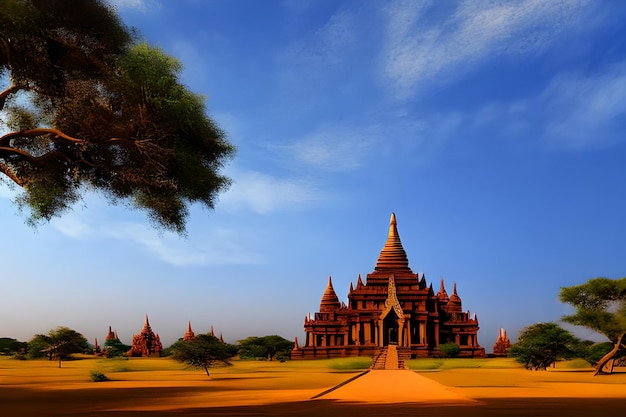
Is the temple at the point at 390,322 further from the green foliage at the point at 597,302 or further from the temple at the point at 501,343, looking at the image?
the green foliage at the point at 597,302

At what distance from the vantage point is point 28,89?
676 inches

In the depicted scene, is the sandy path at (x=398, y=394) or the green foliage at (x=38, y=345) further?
the green foliage at (x=38, y=345)

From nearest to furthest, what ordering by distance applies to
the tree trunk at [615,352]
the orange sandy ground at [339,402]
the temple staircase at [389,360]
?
the orange sandy ground at [339,402] → the tree trunk at [615,352] → the temple staircase at [389,360]

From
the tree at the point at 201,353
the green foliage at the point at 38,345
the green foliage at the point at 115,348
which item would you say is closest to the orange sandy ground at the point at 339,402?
the tree at the point at 201,353

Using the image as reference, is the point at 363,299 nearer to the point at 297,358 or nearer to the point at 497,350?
the point at 297,358

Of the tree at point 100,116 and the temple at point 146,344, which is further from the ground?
the tree at point 100,116

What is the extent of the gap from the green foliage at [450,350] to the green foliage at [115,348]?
39177 mm

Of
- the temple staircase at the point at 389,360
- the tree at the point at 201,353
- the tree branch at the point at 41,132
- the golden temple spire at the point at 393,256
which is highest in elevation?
the golden temple spire at the point at 393,256

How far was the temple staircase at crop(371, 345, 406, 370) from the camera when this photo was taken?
134ft

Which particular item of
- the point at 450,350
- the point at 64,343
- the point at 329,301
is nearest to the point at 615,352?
the point at 450,350

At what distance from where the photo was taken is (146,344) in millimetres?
69750

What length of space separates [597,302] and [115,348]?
59531mm

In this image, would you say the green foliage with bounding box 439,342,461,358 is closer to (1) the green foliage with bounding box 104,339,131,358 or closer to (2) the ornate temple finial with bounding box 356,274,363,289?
(2) the ornate temple finial with bounding box 356,274,363,289

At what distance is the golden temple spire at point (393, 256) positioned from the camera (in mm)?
62719
